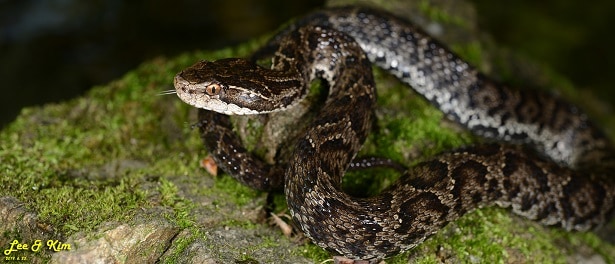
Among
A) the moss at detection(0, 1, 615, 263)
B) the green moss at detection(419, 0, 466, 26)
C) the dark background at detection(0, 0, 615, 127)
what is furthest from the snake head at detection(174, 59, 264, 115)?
the dark background at detection(0, 0, 615, 127)

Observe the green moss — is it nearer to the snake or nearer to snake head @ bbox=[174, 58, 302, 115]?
the snake

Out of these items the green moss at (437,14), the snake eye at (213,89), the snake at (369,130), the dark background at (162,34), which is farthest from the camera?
the dark background at (162,34)

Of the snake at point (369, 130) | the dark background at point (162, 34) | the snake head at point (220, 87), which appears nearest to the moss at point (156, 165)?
the snake at point (369, 130)

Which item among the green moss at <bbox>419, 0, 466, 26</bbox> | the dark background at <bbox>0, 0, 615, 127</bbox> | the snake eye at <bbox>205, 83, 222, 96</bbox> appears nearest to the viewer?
the snake eye at <bbox>205, 83, 222, 96</bbox>

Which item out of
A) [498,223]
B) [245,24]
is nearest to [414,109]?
[498,223]

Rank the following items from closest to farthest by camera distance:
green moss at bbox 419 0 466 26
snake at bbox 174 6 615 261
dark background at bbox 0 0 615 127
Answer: snake at bbox 174 6 615 261 < green moss at bbox 419 0 466 26 < dark background at bbox 0 0 615 127

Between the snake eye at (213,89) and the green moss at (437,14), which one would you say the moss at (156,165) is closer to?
the snake eye at (213,89)
